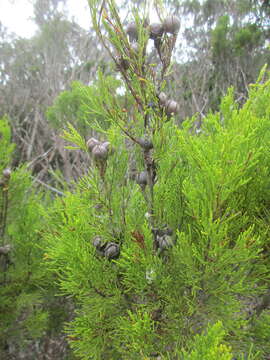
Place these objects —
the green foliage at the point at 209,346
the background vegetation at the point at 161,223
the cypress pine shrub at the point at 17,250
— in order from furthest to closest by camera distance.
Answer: the cypress pine shrub at the point at 17,250, the background vegetation at the point at 161,223, the green foliage at the point at 209,346

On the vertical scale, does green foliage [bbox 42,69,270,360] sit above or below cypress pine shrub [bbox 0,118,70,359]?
above

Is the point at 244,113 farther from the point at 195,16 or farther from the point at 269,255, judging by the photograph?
the point at 195,16

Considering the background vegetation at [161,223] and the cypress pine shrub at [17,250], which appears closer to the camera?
the background vegetation at [161,223]

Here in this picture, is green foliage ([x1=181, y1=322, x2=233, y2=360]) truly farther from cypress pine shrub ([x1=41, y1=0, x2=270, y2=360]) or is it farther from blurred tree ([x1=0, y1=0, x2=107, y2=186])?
blurred tree ([x1=0, y1=0, x2=107, y2=186])

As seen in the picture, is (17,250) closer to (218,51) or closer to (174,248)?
(174,248)

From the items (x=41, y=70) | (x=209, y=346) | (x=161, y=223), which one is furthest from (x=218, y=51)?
(x=209, y=346)

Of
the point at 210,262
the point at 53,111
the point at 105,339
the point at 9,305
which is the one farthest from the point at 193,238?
the point at 53,111

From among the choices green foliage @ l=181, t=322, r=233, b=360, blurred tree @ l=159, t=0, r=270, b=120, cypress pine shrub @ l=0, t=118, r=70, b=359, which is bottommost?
cypress pine shrub @ l=0, t=118, r=70, b=359

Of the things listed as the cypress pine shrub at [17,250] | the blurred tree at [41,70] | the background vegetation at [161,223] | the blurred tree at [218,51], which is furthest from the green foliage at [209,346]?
the blurred tree at [41,70]

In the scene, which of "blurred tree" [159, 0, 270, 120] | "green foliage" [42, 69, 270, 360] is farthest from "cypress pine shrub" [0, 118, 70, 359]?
"blurred tree" [159, 0, 270, 120]

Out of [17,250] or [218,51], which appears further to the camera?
[218,51]

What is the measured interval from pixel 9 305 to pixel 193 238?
1.25 meters

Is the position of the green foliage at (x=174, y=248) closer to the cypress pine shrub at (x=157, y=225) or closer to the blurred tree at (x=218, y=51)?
the cypress pine shrub at (x=157, y=225)

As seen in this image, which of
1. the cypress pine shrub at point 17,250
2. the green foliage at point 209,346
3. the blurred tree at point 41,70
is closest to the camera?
the green foliage at point 209,346
